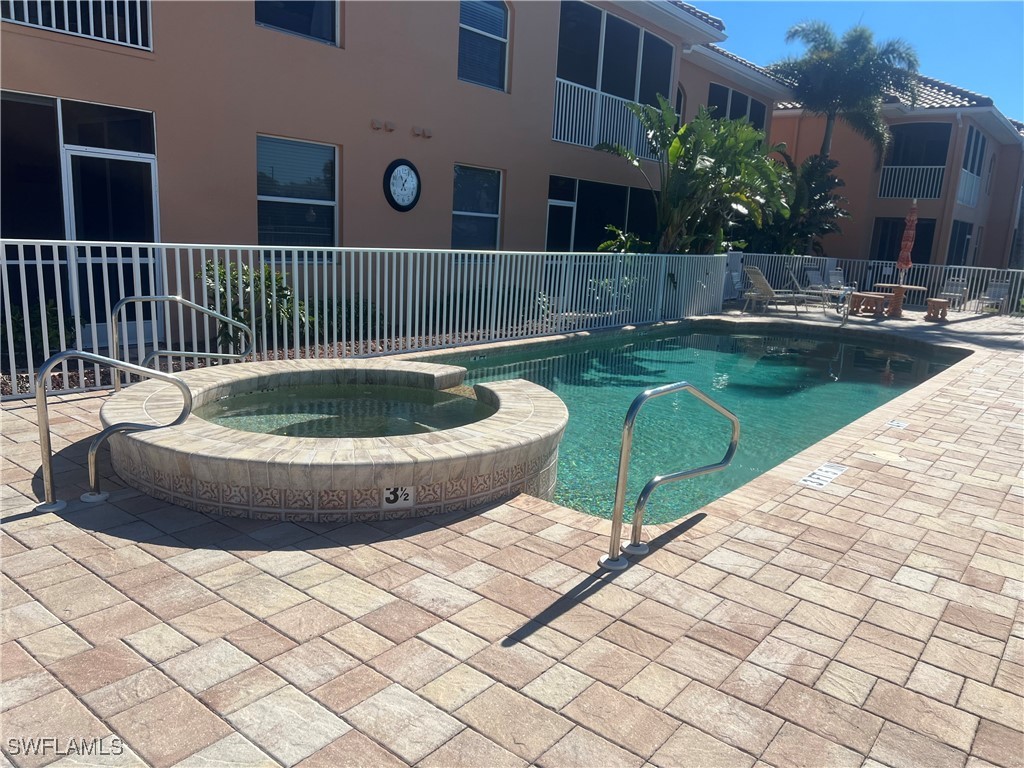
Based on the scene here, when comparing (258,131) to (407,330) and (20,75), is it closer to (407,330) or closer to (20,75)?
(20,75)

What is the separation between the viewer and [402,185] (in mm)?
11820

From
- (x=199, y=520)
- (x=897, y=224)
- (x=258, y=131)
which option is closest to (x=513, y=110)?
(x=258, y=131)

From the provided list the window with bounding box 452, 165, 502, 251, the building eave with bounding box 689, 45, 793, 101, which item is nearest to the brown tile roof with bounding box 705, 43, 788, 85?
the building eave with bounding box 689, 45, 793, 101

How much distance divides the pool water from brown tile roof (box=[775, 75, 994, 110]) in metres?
21.0

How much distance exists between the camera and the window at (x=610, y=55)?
15031mm

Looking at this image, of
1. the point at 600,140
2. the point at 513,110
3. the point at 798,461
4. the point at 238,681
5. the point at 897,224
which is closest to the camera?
the point at 238,681

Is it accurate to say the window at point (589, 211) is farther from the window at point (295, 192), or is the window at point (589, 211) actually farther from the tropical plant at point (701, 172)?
the window at point (295, 192)

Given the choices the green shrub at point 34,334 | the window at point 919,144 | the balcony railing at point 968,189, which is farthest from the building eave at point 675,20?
the green shrub at point 34,334

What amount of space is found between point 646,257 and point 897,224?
1648 cm

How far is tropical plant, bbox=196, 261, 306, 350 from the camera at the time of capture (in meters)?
7.75

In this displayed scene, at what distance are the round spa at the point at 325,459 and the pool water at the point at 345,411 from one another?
2cm

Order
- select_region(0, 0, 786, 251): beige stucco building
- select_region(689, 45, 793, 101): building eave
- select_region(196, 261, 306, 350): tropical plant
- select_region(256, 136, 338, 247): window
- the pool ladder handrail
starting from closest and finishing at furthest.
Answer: the pool ladder handrail → select_region(196, 261, 306, 350): tropical plant → select_region(0, 0, 786, 251): beige stucco building → select_region(256, 136, 338, 247): window → select_region(689, 45, 793, 101): building eave

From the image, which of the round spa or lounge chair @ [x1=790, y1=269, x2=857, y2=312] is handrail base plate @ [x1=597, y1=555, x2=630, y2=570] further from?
lounge chair @ [x1=790, y1=269, x2=857, y2=312]

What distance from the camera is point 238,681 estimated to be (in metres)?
2.68
